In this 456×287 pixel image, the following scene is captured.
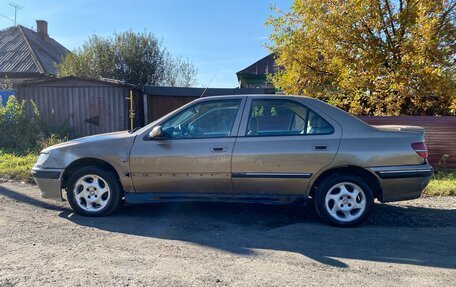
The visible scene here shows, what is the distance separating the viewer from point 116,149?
201 inches

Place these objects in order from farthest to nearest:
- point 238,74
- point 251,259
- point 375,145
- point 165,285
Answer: point 238,74 < point 375,145 < point 251,259 < point 165,285

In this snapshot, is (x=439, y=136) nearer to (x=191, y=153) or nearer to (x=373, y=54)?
(x=373, y=54)

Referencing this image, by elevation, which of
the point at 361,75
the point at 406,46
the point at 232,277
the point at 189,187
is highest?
the point at 406,46

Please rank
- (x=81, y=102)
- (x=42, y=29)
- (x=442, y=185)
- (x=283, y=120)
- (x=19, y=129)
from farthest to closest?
1. (x=42, y=29)
2. (x=81, y=102)
3. (x=19, y=129)
4. (x=442, y=185)
5. (x=283, y=120)

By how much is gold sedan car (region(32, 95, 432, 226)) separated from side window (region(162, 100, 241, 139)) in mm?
14

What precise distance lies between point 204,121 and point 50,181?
231 cm

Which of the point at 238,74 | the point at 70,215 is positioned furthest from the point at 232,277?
the point at 238,74

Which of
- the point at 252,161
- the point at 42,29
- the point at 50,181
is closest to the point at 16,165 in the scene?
the point at 50,181

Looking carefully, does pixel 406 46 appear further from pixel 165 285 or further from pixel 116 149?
pixel 165 285

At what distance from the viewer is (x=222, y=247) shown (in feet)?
13.7

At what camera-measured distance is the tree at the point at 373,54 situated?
907 cm

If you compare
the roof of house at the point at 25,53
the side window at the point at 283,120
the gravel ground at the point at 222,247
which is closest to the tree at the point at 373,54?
the gravel ground at the point at 222,247

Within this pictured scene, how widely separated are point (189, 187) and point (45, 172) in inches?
80.9

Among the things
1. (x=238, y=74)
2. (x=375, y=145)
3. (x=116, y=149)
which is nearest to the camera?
(x=375, y=145)
